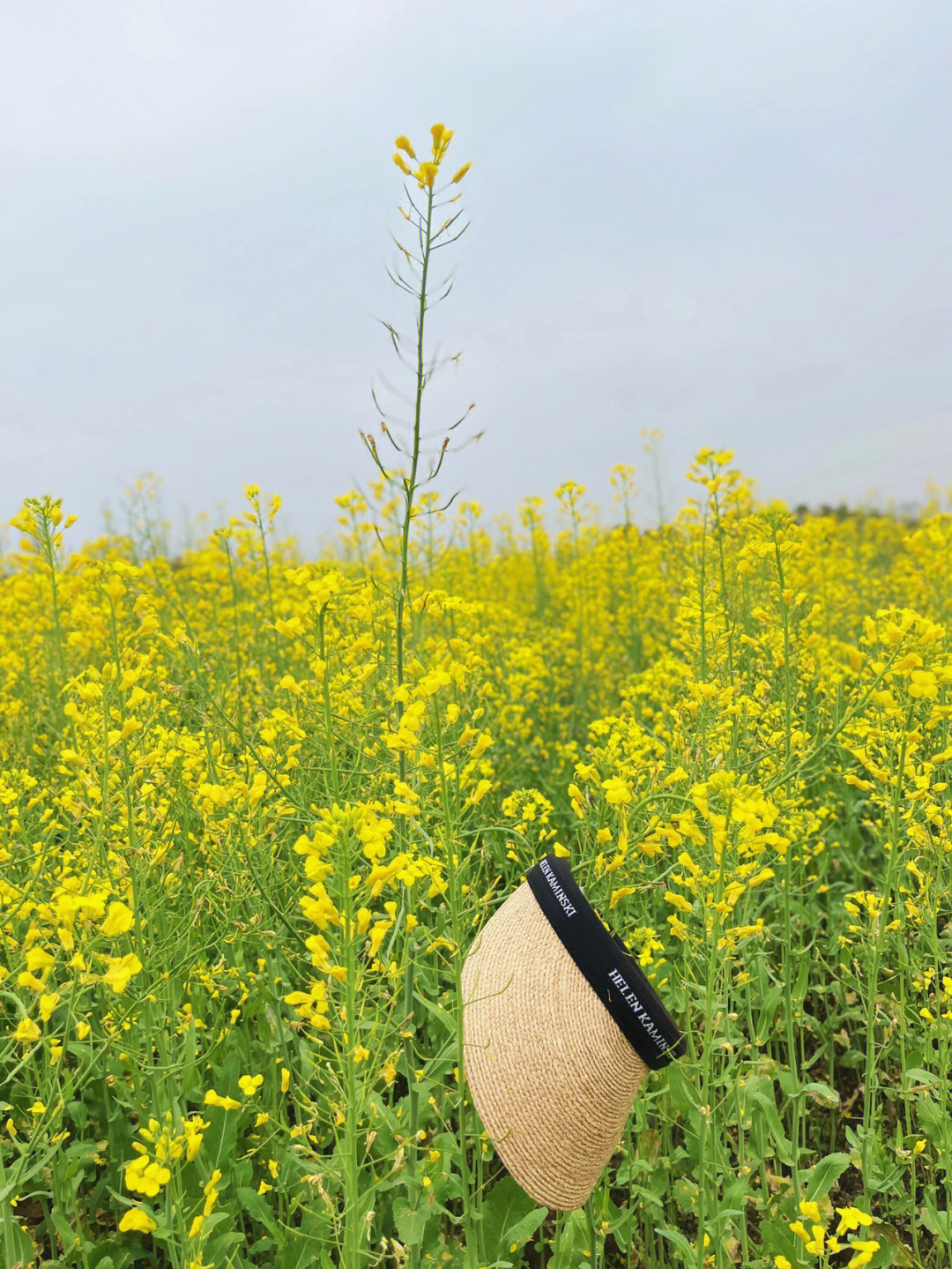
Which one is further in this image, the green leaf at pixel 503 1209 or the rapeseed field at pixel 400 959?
the green leaf at pixel 503 1209

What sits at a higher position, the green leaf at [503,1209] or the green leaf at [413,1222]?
the green leaf at [413,1222]

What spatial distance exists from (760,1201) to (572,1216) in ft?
1.90

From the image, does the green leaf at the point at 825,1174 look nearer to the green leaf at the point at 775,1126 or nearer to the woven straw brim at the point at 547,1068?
the green leaf at the point at 775,1126

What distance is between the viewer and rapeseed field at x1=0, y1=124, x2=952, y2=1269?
1.64m

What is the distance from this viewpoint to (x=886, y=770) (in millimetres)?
2209

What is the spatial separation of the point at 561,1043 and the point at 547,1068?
54 millimetres

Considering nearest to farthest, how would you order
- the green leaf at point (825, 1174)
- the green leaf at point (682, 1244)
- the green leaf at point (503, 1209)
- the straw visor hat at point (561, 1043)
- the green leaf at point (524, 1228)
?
the straw visor hat at point (561, 1043), the green leaf at point (682, 1244), the green leaf at point (524, 1228), the green leaf at point (503, 1209), the green leaf at point (825, 1174)

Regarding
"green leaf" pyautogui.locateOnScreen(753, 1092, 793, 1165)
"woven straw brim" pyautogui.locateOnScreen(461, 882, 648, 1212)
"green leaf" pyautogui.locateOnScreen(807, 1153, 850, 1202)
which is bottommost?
"green leaf" pyautogui.locateOnScreen(807, 1153, 850, 1202)

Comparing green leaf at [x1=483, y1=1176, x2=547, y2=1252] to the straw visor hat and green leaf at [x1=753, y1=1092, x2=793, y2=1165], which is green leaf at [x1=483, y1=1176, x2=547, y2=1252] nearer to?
the straw visor hat

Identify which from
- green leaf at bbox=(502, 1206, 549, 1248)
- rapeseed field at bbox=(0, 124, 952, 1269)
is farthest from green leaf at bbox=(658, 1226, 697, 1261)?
green leaf at bbox=(502, 1206, 549, 1248)

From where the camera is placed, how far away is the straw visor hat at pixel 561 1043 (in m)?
1.60

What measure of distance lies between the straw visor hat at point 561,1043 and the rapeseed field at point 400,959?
9cm

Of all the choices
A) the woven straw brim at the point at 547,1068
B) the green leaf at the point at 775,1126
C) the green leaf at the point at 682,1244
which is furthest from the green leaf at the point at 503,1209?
the green leaf at the point at 775,1126

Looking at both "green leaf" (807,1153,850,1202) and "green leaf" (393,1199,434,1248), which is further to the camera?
"green leaf" (807,1153,850,1202)
